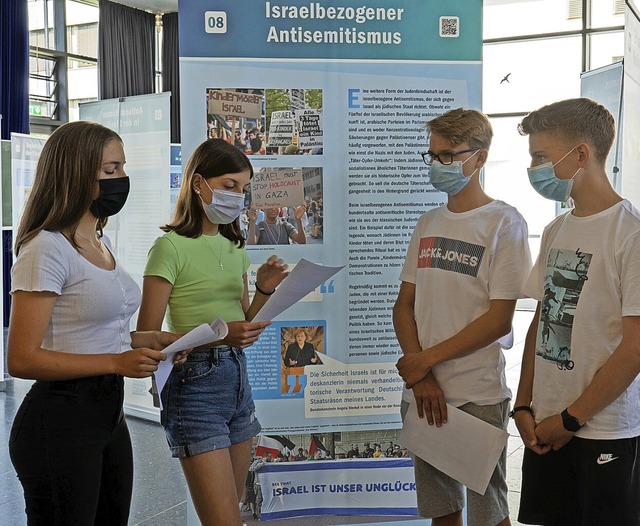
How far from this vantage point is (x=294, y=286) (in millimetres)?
1956

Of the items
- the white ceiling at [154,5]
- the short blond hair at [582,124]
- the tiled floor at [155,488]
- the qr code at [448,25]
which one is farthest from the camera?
the white ceiling at [154,5]

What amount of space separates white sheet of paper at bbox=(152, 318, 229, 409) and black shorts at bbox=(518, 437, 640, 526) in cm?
89

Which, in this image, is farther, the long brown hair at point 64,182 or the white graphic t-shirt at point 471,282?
the white graphic t-shirt at point 471,282

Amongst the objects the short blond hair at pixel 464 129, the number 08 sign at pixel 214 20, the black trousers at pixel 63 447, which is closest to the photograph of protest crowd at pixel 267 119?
the number 08 sign at pixel 214 20

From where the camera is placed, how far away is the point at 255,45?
8.62 feet

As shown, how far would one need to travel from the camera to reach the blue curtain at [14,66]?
10.1 meters

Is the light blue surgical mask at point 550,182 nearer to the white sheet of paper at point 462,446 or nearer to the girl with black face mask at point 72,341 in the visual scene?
the white sheet of paper at point 462,446

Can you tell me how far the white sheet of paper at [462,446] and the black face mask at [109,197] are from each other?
1.11 metres

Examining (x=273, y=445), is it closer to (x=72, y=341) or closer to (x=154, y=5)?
(x=72, y=341)

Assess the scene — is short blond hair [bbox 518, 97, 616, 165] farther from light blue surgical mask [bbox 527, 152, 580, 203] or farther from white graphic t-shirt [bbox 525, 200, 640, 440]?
white graphic t-shirt [bbox 525, 200, 640, 440]

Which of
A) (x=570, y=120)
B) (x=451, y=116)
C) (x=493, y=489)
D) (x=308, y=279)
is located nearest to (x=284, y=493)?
(x=493, y=489)

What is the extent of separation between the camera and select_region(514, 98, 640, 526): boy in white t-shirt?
67.2 inches

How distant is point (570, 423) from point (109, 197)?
48.8 inches

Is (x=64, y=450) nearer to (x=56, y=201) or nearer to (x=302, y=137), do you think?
(x=56, y=201)
